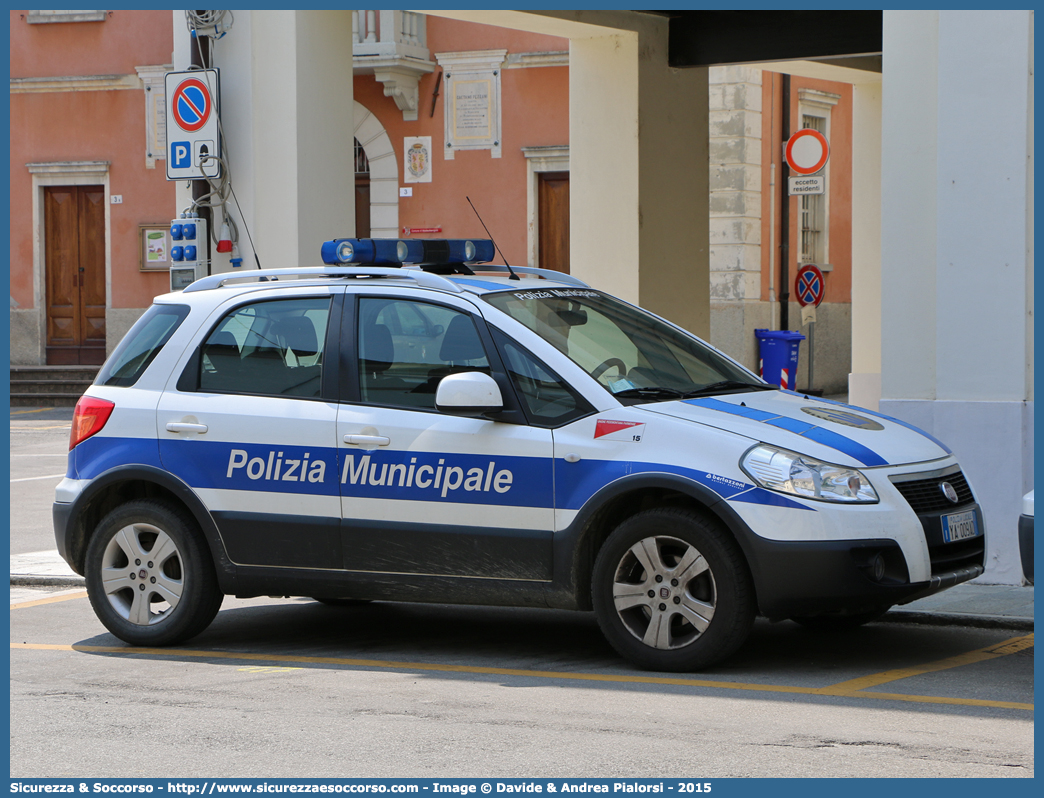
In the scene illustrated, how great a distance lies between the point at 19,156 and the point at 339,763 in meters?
25.1

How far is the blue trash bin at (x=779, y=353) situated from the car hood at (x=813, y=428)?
17754 mm

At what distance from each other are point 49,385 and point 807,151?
43.8 feet

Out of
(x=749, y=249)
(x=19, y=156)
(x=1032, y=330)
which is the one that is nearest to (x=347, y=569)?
(x=1032, y=330)

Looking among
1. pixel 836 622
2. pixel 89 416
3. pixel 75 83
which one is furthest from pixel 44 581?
pixel 75 83

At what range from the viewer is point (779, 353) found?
2514 cm

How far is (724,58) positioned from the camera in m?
13.7

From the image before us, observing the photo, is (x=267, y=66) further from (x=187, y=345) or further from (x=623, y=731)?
(x=623, y=731)

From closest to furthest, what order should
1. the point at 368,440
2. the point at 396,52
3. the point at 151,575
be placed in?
the point at 368,440
the point at 151,575
the point at 396,52

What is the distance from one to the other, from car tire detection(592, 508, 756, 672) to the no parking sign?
683 centimetres

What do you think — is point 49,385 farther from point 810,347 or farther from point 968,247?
point 968,247

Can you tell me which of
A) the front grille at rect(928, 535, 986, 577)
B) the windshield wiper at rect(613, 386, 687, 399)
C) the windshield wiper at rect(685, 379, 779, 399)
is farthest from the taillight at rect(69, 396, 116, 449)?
the front grille at rect(928, 535, 986, 577)

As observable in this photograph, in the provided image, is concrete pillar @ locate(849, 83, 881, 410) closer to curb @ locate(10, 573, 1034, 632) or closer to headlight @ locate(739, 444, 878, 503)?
curb @ locate(10, 573, 1034, 632)

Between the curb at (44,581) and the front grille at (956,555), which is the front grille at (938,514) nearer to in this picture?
the front grille at (956,555)

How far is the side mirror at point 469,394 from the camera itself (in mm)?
6754
